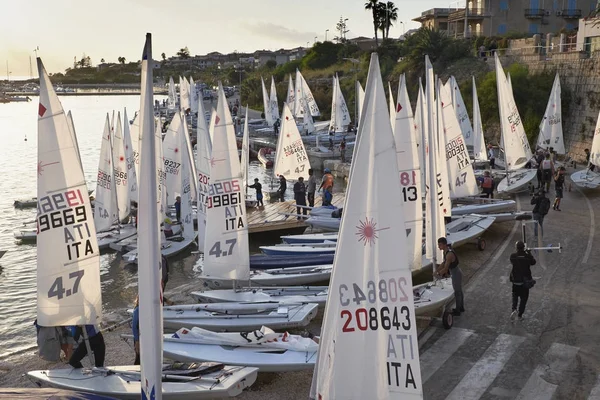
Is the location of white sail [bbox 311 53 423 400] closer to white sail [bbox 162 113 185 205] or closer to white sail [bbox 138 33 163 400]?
white sail [bbox 138 33 163 400]

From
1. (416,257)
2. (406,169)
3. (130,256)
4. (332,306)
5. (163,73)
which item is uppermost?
(163,73)

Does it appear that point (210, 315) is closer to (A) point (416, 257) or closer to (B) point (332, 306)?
(A) point (416, 257)

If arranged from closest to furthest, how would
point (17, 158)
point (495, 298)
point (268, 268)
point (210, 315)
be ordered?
point (210, 315) < point (495, 298) < point (268, 268) < point (17, 158)

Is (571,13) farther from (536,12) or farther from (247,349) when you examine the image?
(247,349)

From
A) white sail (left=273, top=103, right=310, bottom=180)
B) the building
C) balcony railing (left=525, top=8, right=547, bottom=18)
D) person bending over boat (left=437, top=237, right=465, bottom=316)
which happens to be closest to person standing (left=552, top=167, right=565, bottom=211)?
white sail (left=273, top=103, right=310, bottom=180)

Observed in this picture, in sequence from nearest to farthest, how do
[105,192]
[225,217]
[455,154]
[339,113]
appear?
[225,217], [455,154], [105,192], [339,113]

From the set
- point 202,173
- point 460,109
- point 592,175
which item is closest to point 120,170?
point 202,173

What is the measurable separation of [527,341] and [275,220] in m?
11.3

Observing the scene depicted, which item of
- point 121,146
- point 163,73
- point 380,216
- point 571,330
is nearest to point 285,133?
point 121,146

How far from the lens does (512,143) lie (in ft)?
77.3

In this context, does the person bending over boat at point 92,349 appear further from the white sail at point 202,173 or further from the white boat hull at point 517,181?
the white boat hull at point 517,181

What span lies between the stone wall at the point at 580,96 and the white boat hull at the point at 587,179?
7962 millimetres

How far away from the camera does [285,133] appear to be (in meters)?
24.9

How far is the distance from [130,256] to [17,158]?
3657cm
